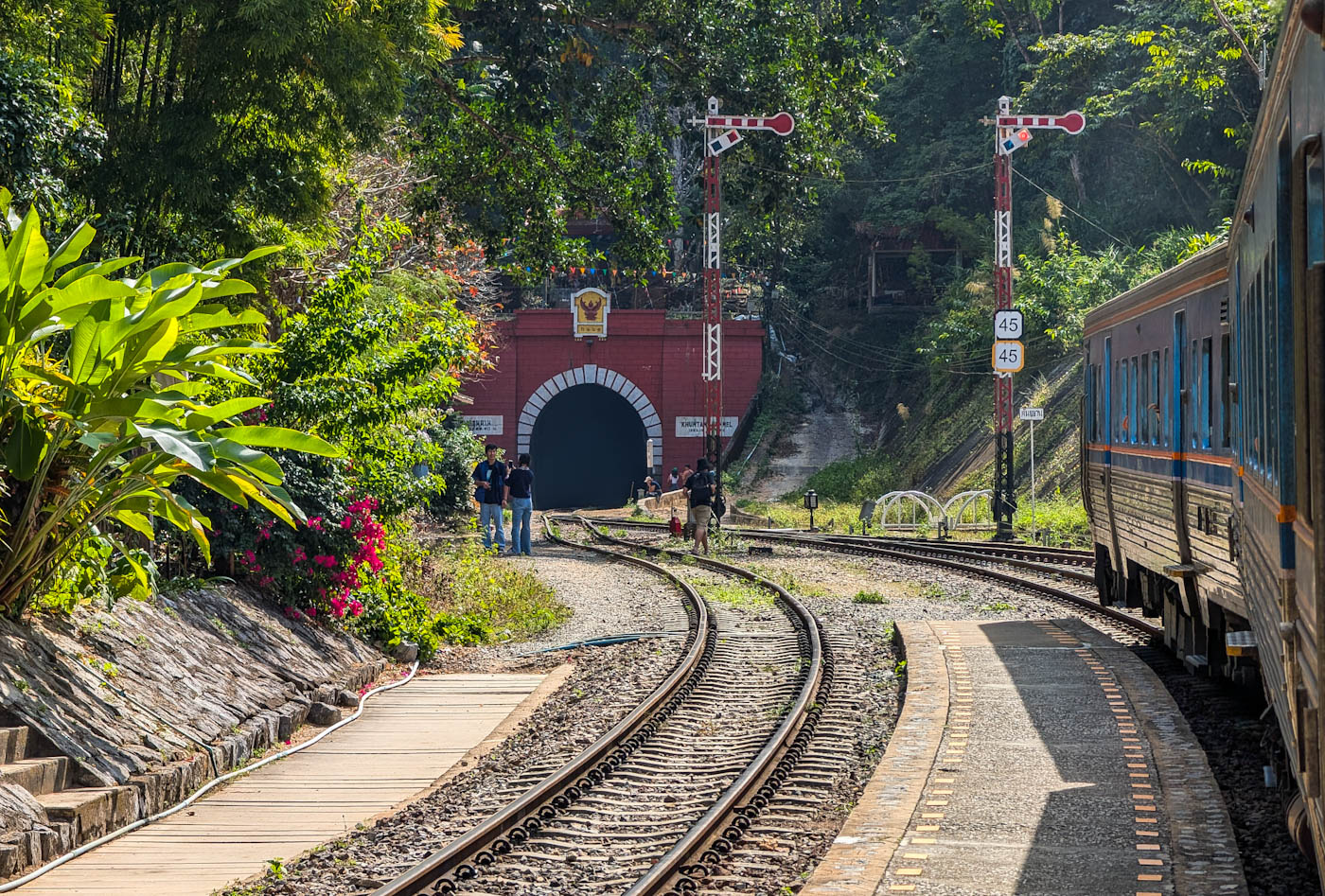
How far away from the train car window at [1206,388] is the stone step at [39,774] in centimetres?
652

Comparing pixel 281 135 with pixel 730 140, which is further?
pixel 730 140

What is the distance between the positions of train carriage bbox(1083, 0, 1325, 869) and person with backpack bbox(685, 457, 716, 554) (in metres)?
11.0

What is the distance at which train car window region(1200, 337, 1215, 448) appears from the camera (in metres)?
8.44

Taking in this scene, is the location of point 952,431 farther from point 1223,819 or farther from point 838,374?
point 1223,819

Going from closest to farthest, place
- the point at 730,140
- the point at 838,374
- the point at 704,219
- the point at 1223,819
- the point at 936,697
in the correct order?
the point at 1223,819, the point at 936,697, the point at 730,140, the point at 704,219, the point at 838,374

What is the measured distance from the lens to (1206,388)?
8.63 m

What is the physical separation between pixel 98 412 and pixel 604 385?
1493 inches

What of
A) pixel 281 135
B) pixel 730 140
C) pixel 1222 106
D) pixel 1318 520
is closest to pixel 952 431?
pixel 1222 106

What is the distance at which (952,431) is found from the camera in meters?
39.7

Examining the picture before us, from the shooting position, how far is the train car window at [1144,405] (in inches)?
425

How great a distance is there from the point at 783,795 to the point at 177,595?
4.77 m

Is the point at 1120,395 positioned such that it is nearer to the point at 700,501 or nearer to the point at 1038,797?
the point at 1038,797

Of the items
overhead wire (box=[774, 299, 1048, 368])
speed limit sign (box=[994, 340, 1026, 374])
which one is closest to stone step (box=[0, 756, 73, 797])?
speed limit sign (box=[994, 340, 1026, 374])

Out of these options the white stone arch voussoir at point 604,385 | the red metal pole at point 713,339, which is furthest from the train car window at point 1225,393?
the white stone arch voussoir at point 604,385
